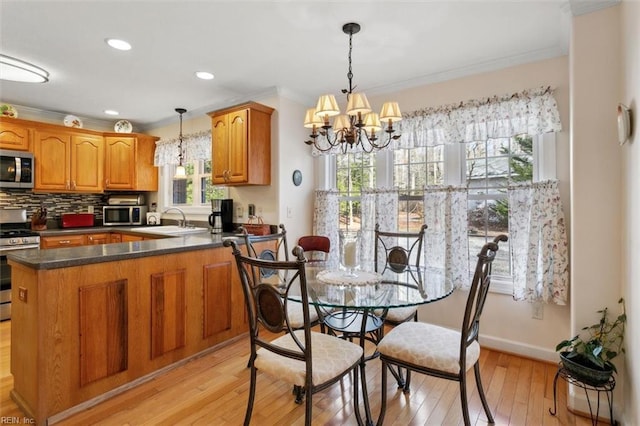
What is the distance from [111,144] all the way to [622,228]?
18.0 feet

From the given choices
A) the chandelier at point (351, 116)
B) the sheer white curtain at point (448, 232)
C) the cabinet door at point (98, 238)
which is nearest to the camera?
the chandelier at point (351, 116)

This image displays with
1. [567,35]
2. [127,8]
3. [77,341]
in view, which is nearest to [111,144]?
[127,8]

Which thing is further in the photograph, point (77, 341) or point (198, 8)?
point (198, 8)

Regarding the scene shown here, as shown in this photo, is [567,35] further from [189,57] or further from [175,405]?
[175,405]

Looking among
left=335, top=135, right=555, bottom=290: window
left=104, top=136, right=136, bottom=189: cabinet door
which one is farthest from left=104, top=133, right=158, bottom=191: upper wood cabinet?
left=335, top=135, right=555, bottom=290: window

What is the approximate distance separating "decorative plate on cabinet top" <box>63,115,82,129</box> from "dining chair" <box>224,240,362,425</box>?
4029 mm

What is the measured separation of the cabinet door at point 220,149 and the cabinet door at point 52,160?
217cm

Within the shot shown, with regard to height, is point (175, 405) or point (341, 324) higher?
point (341, 324)

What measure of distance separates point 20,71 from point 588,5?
4354mm

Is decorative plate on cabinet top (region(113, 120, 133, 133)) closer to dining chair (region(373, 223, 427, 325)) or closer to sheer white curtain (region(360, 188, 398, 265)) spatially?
sheer white curtain (region(360, 188, 398, 265))

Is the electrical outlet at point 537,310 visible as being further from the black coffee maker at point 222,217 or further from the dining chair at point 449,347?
the black coffee maker at point 222,217

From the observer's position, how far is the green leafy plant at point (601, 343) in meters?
1.72

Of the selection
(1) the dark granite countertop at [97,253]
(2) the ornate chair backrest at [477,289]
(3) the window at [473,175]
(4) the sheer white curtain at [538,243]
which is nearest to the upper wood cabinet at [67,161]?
(1) the dark granite countertop at [97,253]

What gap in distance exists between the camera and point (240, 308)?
2.96 m
